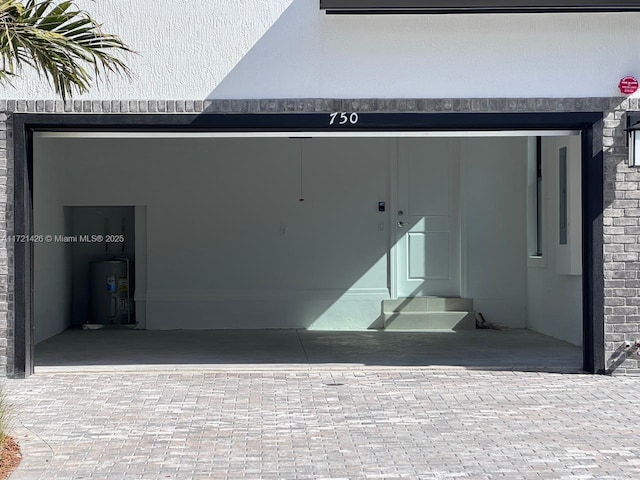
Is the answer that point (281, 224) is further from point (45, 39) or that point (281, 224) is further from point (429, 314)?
point (45, 39)

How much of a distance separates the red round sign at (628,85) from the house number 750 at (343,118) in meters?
2.75

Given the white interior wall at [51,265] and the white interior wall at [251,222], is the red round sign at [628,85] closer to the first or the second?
the white interior wall at [251,222]

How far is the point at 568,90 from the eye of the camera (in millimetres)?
11227

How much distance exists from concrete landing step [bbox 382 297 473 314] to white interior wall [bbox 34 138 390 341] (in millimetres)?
263

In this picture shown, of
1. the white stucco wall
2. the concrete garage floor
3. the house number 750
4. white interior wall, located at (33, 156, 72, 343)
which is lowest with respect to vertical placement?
the concrete garage floor

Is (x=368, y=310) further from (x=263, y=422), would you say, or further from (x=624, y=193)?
(x=263, y=422)

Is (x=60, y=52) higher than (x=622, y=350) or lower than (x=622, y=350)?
higher

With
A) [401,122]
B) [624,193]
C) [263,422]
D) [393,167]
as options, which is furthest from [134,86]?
[393,167]

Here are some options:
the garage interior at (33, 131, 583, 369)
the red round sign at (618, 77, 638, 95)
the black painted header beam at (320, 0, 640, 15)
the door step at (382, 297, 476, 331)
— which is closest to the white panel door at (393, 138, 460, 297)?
the garage interior at (33, 131, 583, 369)

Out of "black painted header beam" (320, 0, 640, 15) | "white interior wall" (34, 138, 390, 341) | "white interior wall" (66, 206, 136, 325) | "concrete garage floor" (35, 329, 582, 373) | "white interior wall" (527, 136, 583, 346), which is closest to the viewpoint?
"black painted header beam" (320, 0, 640, 15)

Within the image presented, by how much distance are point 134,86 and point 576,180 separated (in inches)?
227

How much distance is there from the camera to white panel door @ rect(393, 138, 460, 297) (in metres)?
16.7

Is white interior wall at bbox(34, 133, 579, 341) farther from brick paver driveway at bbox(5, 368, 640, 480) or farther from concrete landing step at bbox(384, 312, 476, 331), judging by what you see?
brick paver driveway at bbox(5, 368, 640, 480)

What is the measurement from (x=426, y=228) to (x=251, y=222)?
271 cm
